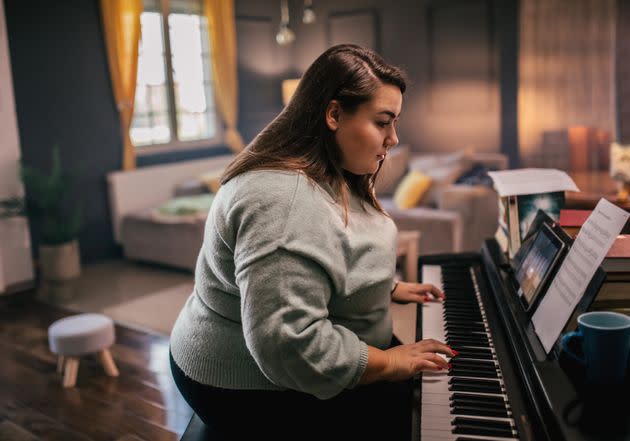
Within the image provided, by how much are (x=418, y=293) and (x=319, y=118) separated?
693 millimetres

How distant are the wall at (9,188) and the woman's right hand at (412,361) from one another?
4416 millimetres

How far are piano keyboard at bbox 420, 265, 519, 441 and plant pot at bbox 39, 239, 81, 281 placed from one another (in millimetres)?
3602

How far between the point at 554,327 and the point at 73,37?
540 cm

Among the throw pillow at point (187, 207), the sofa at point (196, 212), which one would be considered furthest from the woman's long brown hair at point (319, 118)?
the throw pillow at point (187, 207)

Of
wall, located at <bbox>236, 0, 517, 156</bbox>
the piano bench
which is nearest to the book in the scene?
the piano bench

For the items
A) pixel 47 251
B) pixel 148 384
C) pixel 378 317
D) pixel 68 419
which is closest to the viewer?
pixel 378 317

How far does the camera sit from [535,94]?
20.7 feet

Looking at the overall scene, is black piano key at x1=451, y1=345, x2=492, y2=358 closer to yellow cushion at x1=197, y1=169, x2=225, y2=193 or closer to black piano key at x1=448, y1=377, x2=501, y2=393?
black piano key at x1=448, y1=377, x2=501, y2=393

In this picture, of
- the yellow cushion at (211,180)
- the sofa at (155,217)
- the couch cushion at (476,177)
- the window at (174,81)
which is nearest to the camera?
the couch cushion at (476,177)

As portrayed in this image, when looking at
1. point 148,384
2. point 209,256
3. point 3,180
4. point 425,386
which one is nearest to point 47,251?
point 3,180

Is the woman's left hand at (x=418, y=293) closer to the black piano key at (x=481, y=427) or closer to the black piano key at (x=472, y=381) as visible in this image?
the black piano key at (x=472, y=381)

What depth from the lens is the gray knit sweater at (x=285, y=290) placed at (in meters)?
1.15

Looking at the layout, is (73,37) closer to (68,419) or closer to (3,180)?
(3,180)

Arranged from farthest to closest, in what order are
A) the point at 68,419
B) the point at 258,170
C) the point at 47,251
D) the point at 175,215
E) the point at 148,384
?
the point at 175,215, the point at 47,251, the point at 148,384, the point at 68,419, the point at 258,170
